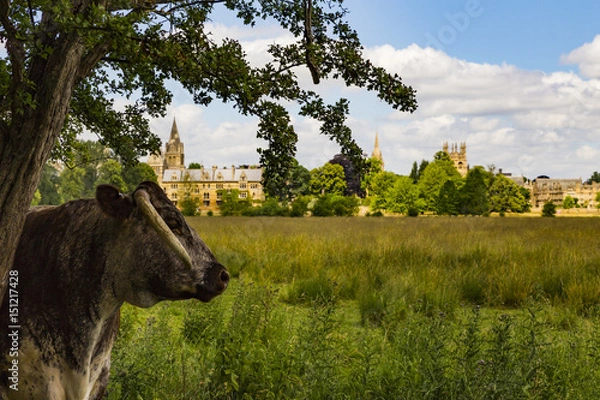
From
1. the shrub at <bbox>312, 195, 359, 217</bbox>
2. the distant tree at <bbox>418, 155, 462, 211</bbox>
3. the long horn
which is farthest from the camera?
the distant tree at <bbox>418, 155, 462, 211</bbox>

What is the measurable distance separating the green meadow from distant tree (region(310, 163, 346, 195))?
6865 cm

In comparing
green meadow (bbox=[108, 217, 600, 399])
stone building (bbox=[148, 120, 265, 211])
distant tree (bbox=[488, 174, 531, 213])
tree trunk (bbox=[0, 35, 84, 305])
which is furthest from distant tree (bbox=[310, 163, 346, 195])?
tree trunk (bbox=[0, 35, 84, 305])

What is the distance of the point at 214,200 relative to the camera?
107m

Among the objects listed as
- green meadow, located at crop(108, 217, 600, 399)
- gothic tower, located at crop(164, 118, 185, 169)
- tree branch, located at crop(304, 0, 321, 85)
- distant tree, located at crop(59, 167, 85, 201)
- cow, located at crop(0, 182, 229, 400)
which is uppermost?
gothic tower, located at crop(164, 118, 185, 169)

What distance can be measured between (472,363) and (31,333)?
331 cm

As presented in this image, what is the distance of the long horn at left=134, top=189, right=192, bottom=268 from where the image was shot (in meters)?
2.88

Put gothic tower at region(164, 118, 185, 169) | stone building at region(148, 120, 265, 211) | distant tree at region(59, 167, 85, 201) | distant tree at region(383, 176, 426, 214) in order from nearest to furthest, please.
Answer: distant tree at region(59, 167, 85, 201) < distant tree at region(383, 176, 426, 214) < stone building at region(148, 120, 265, 211) < gothic tower at region(164, 118, 185, 169)

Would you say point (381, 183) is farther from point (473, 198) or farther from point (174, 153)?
point (174, 153)

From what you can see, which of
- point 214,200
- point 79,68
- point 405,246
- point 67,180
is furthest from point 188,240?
point 214,200

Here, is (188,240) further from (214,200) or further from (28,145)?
(214,200)

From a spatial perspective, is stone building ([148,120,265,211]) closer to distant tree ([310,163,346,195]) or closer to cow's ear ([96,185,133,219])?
distant tree ([310,163,346,195])

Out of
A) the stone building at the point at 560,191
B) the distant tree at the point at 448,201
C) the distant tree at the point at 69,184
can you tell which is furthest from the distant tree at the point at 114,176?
the stone building at the point at 560,191

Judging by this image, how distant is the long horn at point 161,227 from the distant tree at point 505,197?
89.0 meters

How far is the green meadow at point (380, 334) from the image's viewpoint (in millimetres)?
4750
